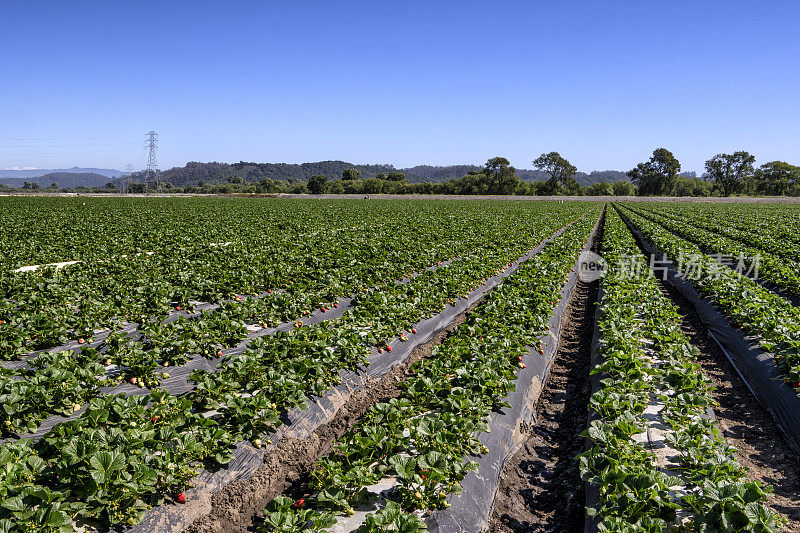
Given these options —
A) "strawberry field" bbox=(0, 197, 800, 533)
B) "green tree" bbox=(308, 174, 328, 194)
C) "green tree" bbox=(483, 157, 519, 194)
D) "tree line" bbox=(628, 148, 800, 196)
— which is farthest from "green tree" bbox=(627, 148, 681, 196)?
"strawberry field" bbox=(0, 197, 800, 533)

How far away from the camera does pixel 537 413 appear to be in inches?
245

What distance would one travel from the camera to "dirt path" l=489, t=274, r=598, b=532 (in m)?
4.16

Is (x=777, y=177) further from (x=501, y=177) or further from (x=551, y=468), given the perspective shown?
(x=551, y=468)

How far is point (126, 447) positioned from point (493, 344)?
16.2ft

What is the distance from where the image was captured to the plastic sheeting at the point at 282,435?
3584mm

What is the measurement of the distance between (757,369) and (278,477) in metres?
7.59

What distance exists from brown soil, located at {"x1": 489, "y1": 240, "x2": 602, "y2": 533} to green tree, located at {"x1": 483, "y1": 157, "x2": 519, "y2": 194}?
374 ft

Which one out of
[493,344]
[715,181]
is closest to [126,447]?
[493,344]

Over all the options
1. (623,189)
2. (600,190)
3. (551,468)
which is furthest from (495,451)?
(623,189)

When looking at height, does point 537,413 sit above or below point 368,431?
below

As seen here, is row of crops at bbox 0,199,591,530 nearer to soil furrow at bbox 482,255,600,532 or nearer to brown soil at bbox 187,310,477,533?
brown soil at bbox 187,310,477,533

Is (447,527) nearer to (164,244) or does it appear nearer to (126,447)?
(126,447)

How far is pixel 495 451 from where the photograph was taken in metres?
4.82

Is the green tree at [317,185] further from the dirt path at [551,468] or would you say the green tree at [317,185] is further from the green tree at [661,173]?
the dirt path at [551,468]
